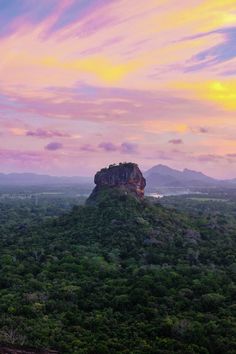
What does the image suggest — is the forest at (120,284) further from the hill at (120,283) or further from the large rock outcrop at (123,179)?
the large rock outcrop at (123,179)

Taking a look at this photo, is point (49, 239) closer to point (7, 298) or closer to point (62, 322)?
point (7, 298)

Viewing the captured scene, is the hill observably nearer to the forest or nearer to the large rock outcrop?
the forest

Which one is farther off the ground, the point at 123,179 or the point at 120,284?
the point at 123,179

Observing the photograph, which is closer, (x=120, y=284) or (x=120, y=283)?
(x=120, y=284)

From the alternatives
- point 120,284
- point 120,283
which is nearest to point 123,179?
point 120,283

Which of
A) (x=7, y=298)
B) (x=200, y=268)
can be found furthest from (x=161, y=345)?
(x=200, y=268)

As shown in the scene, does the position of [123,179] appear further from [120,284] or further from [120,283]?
[120,284]

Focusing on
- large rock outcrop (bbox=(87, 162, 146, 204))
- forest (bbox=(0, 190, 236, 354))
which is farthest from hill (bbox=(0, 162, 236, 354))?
large rock outcrop (bbox=(87, 162, 146, 204))

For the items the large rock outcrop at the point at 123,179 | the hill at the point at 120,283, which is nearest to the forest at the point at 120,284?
the hill at the point at 120,283
